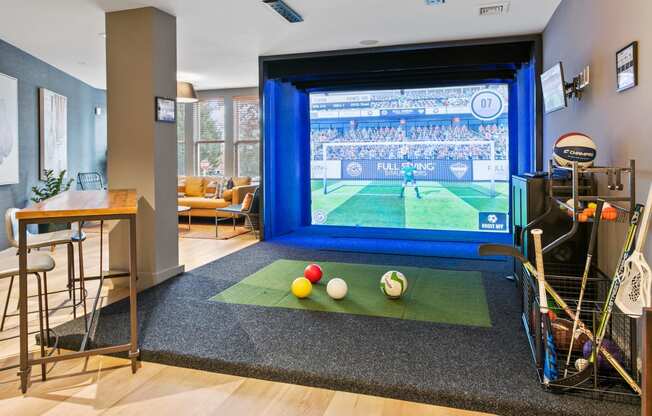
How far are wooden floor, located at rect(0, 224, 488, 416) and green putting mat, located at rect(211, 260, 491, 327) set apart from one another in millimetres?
1062

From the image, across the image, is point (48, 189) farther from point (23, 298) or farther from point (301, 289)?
point (23, 298)

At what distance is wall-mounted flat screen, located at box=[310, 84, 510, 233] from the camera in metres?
6.70

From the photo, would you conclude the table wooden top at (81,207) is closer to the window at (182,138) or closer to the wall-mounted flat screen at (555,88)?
the wall-mounted flat screen at (555,88)

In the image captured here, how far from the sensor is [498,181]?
262 inches

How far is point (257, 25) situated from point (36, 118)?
158 inches

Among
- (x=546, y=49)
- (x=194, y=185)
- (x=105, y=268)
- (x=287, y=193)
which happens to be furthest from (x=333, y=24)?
(x=194, y=185)

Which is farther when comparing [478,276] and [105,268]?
[105,268]

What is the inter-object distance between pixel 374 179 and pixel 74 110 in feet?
18.0

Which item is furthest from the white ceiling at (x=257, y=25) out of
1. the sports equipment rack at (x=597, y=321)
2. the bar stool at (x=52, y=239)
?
the sports equipment rack at (x=597, y=321)

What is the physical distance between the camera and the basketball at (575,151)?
8.73ft

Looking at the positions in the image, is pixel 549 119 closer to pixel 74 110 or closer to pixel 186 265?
pixel 186 265

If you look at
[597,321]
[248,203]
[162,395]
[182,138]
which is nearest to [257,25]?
[248,203]

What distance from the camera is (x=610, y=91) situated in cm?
294

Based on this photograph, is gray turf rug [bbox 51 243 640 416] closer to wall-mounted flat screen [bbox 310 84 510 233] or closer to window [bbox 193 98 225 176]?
wall-mounted flat screen [bbox 310 84 510 233]
